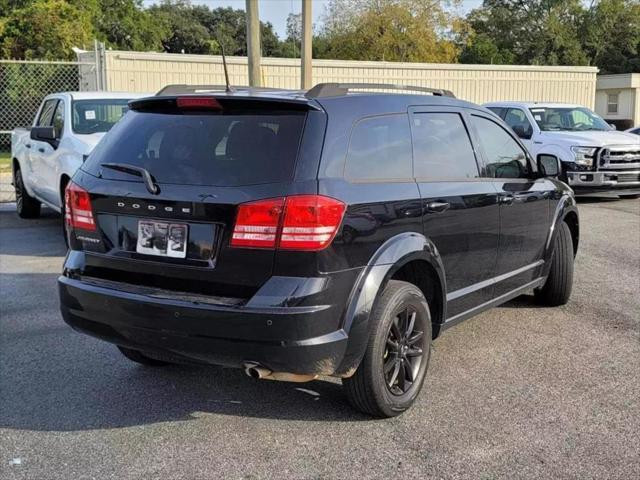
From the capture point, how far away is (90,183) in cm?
393

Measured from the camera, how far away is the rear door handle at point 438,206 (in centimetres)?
411

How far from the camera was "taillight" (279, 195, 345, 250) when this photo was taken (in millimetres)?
3311

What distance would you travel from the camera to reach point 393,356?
3928 millimetres

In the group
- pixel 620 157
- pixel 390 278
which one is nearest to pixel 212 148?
pixel 390 278

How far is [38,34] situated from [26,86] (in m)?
8.76

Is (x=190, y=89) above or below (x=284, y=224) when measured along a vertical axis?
above

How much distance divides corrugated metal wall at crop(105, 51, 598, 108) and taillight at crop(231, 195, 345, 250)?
1479 cm

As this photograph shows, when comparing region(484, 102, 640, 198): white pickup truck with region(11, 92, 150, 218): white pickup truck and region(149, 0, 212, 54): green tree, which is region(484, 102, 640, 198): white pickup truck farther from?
region(149, 0, 212, 54): green tree

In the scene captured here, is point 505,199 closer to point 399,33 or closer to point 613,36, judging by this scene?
point 399,33

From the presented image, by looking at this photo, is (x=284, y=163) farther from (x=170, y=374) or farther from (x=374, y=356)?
(x=170, y=374)

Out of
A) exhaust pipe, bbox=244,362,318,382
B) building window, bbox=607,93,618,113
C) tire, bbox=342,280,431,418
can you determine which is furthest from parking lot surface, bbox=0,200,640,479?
building window, bbox=607,93,618,113

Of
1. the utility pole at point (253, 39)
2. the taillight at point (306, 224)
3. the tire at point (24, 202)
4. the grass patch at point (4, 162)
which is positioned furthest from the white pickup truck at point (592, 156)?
the grass patch at point (4, 162)

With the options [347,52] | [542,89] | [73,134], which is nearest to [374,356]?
[73,134]

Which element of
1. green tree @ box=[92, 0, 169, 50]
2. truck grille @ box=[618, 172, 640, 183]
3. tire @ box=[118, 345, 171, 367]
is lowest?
tire @ box=[118, 345, 171, 367]
